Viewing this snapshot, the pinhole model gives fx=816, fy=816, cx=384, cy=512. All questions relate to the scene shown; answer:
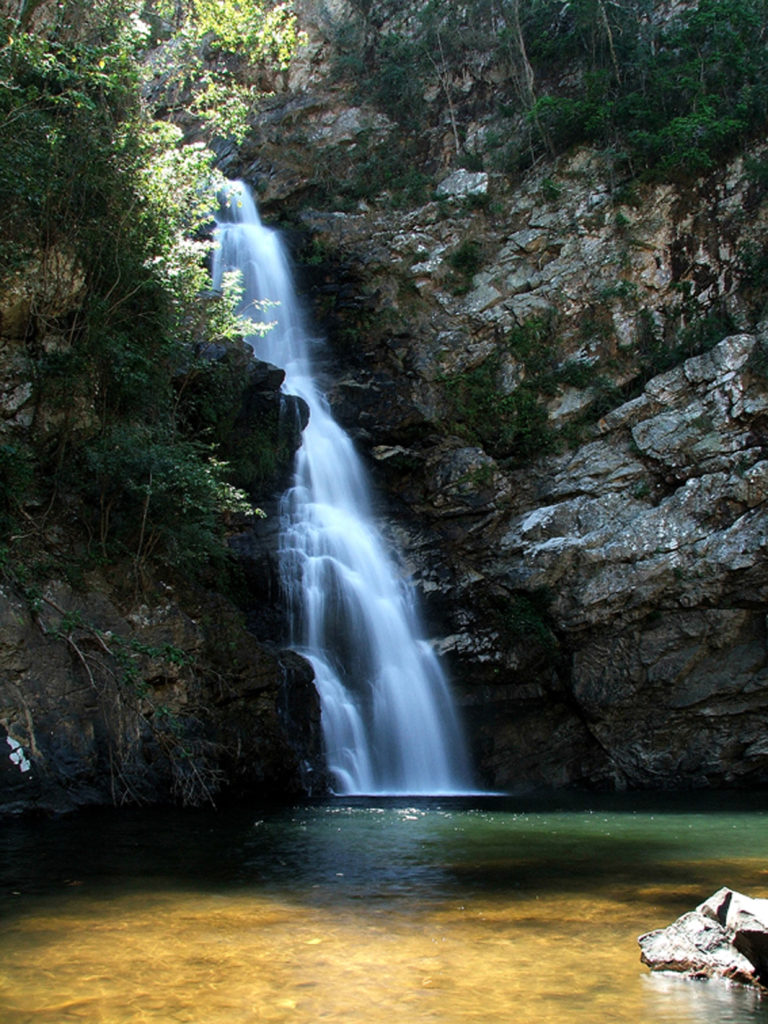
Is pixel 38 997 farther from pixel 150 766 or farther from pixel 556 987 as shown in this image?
pixel 150 766

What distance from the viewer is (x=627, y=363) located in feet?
65.0

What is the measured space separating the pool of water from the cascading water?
4.87 m

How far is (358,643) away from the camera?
16.1 m

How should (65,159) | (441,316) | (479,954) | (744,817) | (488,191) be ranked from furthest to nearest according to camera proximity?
(488,191) → (441,316) → (65,159) → (744,817) → (479,954)

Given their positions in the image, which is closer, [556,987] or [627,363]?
[556,987]

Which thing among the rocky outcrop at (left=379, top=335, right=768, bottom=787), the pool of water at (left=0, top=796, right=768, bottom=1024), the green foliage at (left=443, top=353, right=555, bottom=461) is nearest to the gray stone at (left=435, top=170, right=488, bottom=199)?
the green foliage at (left=443, top=353, right=555, bottom=461)

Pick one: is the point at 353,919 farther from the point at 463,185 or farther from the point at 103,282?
the point at 463,185

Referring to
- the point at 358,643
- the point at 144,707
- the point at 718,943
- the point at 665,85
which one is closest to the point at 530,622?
the point at 358,643

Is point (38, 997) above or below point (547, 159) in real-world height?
below

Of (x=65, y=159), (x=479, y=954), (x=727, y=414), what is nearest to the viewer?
(x=479, y=954)

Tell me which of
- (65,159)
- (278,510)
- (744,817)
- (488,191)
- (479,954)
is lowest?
(744,817)

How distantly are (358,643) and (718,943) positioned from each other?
12.0 m

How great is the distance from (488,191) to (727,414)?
10.1m

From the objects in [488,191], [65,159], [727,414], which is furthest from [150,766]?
[488,191]
